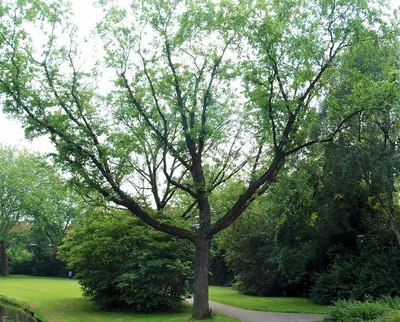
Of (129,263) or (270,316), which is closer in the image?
(270,316)

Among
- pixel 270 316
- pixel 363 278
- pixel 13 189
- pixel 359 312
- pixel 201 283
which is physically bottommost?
pixel 270 316

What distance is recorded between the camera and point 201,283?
54.0 feet

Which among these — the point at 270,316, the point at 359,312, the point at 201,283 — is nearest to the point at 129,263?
the point at 201,283

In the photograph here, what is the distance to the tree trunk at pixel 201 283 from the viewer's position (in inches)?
637

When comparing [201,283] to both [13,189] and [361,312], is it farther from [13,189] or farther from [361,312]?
[13,189]

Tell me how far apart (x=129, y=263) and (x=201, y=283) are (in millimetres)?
4956

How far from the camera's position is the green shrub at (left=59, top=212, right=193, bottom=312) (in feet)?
63.6

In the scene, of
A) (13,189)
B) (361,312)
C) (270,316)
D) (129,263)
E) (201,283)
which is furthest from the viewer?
(13,189)

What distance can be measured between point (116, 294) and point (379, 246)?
13.9 meters

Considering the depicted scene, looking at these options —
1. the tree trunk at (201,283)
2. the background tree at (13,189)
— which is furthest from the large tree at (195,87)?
the background tree at (13,189)

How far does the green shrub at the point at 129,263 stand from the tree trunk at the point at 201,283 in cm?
275

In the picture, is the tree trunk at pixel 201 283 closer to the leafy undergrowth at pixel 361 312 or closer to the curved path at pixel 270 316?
the curved path at pixel 270 316

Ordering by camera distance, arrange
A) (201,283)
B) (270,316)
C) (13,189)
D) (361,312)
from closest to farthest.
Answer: (361,312) → (201,283) → (270,316) → (13,189)

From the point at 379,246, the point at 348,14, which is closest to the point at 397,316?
the point at 348,14
